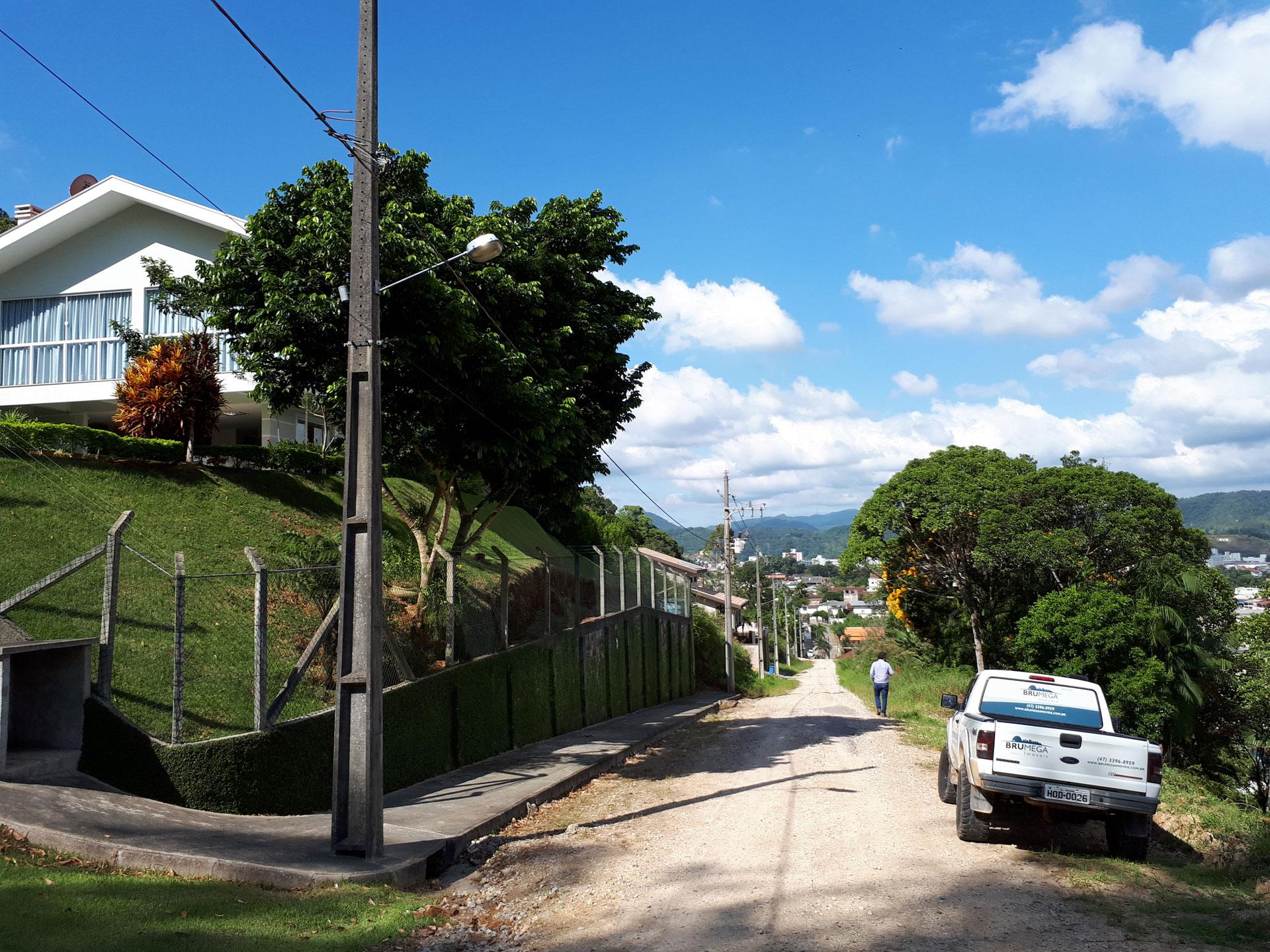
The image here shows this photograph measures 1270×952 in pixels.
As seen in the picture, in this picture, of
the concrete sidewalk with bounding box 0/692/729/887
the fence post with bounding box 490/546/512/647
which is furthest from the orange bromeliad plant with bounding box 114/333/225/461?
the concrete sidewalk with bounding box 0/692/729/887

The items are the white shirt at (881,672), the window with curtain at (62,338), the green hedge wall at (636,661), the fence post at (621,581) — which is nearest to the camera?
the window with curtain at (62,338)

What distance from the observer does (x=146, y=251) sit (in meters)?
24.2

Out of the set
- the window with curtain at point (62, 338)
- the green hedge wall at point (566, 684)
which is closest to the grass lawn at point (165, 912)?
the green hedge wall at point (566, 684)

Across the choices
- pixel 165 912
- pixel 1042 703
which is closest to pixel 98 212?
pixel 165 912

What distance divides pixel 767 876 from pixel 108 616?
6657 millimetres

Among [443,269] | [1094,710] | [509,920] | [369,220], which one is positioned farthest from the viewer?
[443,269]

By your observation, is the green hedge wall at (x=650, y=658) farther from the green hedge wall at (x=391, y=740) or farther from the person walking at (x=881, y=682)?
the person walking at (x=881, y=682)

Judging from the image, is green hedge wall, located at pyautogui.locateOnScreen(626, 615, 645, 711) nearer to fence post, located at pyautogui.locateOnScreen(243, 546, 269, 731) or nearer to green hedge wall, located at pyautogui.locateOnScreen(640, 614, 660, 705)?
green hedge wall, located at pyautogui.locateOnScreen(640, 614, 660, 705)

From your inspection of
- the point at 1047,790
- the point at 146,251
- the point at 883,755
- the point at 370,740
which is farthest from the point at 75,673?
the point at 146,251

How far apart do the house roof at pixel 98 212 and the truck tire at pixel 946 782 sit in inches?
761

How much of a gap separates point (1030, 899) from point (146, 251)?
2445cm

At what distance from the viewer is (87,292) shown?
24.4 meters

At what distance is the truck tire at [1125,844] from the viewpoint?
9.01 metres

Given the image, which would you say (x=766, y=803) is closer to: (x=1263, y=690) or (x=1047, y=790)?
(x=1047, y=790)
